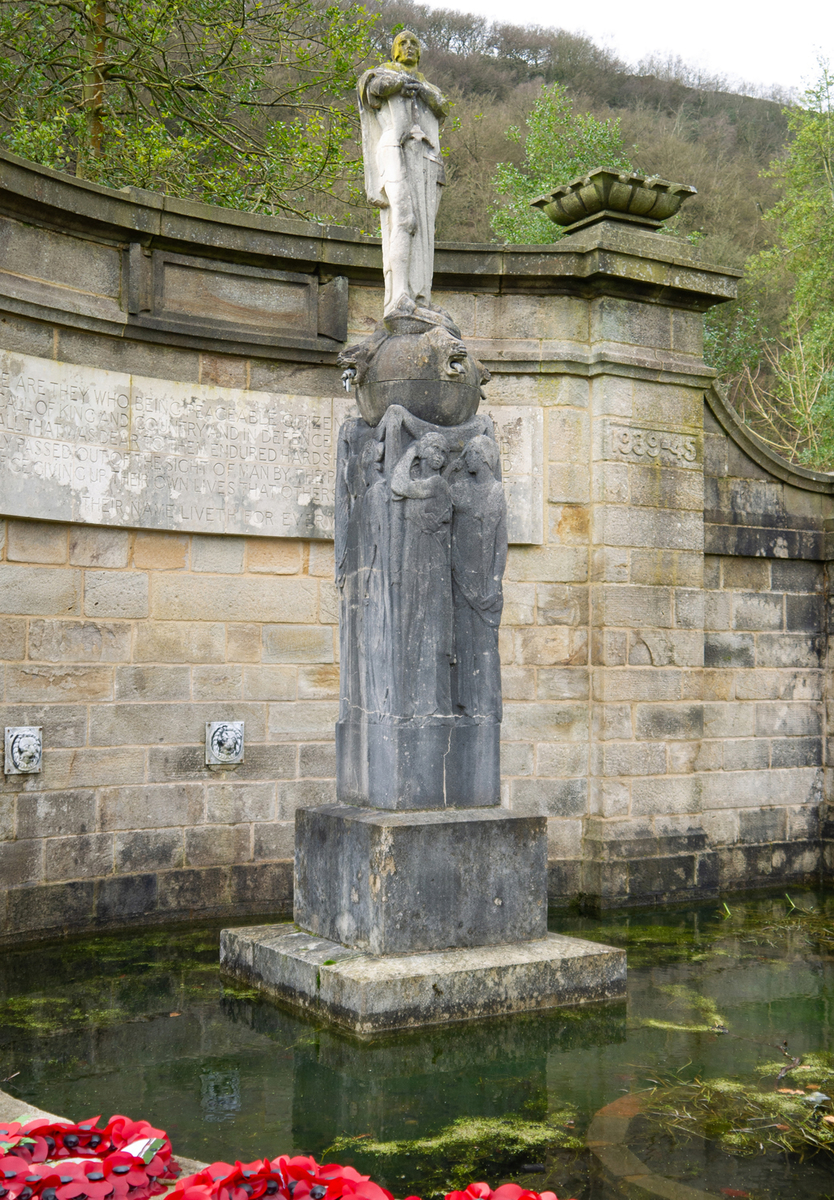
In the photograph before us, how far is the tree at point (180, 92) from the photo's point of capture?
11.3m

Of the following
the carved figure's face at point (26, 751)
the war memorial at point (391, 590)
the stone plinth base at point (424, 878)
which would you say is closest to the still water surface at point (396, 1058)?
the war memorial at point (391, 590)

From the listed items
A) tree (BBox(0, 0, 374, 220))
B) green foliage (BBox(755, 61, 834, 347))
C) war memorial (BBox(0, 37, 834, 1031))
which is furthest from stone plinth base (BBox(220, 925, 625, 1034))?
green foliage (BBox(755, 61, 834, 347))

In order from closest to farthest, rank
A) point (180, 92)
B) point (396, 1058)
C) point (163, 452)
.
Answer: point (396, 1058)
point (163, 452)
point (180, 92)

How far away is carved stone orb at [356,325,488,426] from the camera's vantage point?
16.4ft

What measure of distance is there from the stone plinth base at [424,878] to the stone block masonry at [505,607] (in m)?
1.79

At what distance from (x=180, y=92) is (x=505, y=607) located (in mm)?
8307

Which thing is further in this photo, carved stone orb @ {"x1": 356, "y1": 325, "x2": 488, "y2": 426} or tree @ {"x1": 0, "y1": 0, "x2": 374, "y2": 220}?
tree @ {"x1": 0, "y1": 0, "x2": 374, "y2": 220}

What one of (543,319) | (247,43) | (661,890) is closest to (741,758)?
(661,890)

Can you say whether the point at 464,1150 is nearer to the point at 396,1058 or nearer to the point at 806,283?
the point at 396,1058

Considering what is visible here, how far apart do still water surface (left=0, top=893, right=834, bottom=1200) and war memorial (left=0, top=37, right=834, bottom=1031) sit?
0.84 ft

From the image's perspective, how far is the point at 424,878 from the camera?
459 centimetres

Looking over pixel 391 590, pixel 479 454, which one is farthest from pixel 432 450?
pixel 391 590

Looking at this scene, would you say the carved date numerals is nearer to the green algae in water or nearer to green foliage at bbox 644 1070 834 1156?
green foliage at bbox 644 1070 834 1156

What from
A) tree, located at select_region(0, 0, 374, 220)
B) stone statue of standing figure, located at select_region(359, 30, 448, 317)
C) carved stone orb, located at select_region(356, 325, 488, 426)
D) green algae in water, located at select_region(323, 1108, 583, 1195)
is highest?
tree, located at select_region(0, 0, 374, 220)
